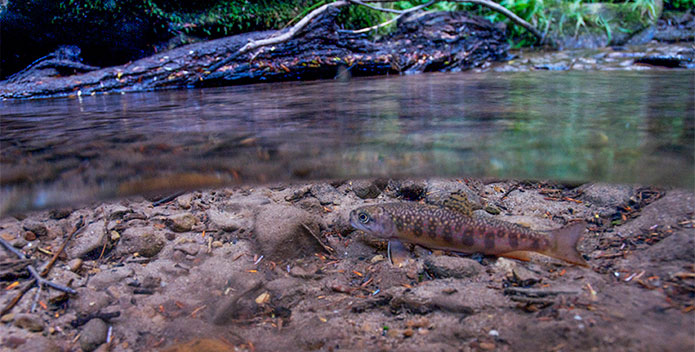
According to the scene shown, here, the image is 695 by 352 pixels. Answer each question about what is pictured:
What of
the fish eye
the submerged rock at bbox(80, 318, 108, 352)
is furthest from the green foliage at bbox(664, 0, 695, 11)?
the submerged rock at bbox(80, 318, 108, 352)

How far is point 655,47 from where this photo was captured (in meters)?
9.88

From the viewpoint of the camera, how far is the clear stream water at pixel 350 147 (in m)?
2.60

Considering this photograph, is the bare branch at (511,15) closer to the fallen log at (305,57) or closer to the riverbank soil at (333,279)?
the fallen log at (305,57)

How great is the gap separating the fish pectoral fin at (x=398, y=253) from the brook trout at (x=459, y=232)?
6cm

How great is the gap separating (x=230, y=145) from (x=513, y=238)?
7.36 ft

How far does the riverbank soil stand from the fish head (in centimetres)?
22

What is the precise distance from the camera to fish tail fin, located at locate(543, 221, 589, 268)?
101 inches

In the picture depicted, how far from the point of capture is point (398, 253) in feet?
10.3

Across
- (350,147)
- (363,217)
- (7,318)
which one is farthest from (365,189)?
(7,318)

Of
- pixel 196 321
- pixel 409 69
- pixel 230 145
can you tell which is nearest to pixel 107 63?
pixel 409 69

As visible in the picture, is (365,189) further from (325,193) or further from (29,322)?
(29,322)

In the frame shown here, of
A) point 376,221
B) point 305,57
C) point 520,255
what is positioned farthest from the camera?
point 305,57

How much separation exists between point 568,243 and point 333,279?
1.65 metres

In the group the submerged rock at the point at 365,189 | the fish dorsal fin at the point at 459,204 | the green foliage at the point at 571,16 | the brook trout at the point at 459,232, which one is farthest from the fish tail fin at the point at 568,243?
the green foliage at the point at 571,16
